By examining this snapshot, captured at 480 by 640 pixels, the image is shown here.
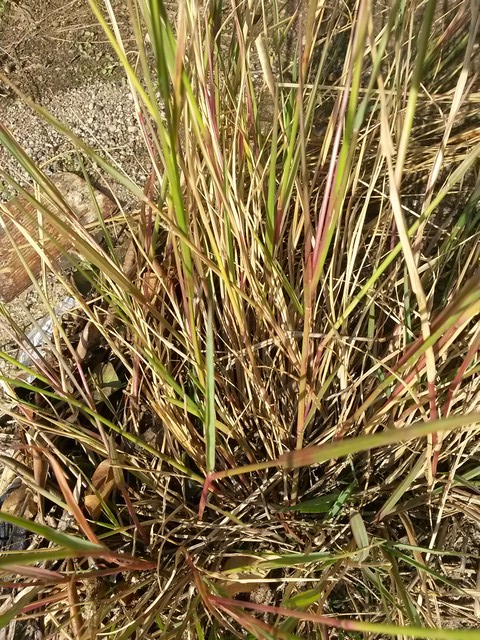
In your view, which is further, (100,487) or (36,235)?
(36,235)

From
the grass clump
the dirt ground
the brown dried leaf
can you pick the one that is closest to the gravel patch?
the dirt ground

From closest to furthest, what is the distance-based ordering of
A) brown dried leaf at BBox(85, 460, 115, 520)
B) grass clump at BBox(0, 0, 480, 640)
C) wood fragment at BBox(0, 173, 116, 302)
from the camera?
1. grass clump at BBox(0, 0, 480, 640)
2. brown dried leaf at BBox(85, 460, 115, 520)
3. wood fragment at BBox(0, 173, 116, 302)

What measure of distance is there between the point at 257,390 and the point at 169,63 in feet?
1.31

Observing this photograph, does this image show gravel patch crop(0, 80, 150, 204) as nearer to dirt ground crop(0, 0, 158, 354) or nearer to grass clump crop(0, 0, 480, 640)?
dirt ground crop(0, 0, 158, 354)

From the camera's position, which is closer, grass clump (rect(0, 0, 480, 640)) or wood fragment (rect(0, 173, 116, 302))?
grass clump (rect(0, 0, 480, 640))

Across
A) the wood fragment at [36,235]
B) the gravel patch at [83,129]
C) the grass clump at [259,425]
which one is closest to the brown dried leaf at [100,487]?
the grass clump at [259,425]

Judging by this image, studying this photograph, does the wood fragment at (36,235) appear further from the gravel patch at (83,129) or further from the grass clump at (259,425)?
the grass clump at (259,425)

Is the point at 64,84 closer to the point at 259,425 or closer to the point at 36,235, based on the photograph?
the point at 36,235

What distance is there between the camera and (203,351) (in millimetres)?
646

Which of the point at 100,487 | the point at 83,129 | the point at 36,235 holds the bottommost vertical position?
the point at 100,487

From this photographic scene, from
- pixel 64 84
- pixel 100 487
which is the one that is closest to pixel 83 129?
pixel 64 84

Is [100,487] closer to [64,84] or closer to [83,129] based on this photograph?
[83,129]

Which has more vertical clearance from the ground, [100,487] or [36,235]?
[36,235]

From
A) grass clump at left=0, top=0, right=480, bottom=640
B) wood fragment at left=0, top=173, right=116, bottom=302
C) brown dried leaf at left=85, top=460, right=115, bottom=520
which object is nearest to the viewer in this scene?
grass clump at left=0, top=0, right=480, bottom=640
